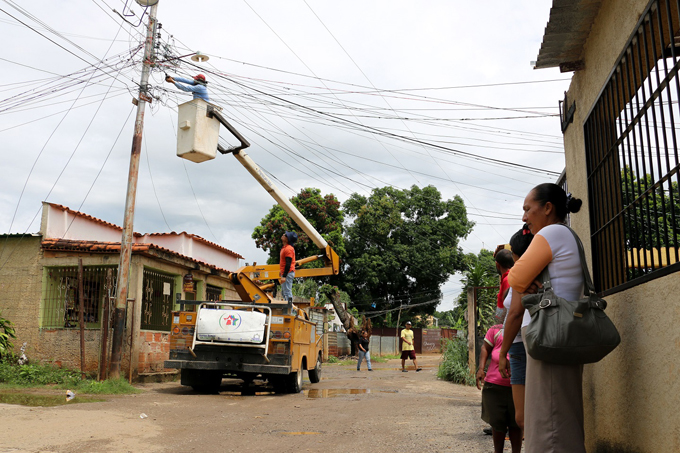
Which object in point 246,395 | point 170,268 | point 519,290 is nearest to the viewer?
point 519,290

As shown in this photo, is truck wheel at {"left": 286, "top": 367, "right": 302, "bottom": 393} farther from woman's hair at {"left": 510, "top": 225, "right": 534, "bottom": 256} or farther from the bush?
woman's hair at {"left": 510, "top": 225, "right": 534, "bottom": 256}

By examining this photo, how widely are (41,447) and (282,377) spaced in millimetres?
6569

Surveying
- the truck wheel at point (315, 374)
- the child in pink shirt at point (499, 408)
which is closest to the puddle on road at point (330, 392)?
the truck wheel at point (315, 374)

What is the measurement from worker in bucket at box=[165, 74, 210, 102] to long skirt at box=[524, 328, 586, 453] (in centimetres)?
997

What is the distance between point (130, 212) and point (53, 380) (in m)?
3.90

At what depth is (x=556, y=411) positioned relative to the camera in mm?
3068

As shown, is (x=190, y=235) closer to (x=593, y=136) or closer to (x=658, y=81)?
(x=593, y=136)

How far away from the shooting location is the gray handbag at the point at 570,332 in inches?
115

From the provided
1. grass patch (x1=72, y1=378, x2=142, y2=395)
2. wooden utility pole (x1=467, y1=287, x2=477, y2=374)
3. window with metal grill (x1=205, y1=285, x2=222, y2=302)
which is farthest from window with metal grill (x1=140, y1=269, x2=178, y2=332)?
wooden utility pole (x1=467, y1=287, x2=477, y2=374)

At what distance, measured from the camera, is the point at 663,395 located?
3.03 meters

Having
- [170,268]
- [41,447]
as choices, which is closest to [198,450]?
[41,447]

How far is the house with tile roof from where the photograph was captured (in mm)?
13430

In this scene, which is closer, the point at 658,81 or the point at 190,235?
the point at 658,81

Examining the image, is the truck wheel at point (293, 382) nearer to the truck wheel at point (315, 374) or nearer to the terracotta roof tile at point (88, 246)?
the truck wheel at point (315, 374)
